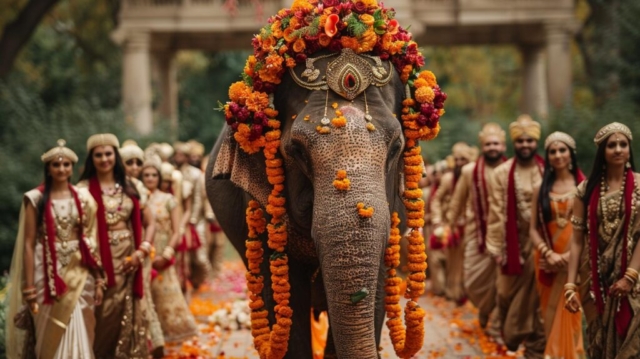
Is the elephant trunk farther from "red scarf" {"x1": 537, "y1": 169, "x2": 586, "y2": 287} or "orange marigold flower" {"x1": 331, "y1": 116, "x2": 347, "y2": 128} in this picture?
"red scarf" {"x1": 537, "y1": 169, "x2": 586, "y2": 287}

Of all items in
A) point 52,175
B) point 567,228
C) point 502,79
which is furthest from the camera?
point 502,79

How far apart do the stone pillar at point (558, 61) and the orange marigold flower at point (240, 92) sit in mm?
17158

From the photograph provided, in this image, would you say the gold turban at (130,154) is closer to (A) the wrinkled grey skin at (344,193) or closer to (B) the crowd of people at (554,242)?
(B) the crowd of people at (554,242)

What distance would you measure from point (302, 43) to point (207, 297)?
9640mm

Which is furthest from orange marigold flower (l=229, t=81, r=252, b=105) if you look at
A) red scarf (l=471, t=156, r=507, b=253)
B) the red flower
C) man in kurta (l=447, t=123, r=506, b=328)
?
red scarf (l=471, t=156, r=507, b=253)

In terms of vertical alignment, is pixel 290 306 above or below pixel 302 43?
below

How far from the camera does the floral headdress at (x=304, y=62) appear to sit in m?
5.47

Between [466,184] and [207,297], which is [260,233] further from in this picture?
[207,297]

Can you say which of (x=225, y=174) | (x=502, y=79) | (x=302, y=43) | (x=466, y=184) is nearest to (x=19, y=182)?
(x=466, y=184)

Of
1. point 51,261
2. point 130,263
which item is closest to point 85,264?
point 51,261

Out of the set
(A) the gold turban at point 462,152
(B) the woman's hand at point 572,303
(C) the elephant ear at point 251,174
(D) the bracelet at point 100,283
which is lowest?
(B) the woman's hand at point 572,303

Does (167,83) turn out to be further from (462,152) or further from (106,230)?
(106,230)

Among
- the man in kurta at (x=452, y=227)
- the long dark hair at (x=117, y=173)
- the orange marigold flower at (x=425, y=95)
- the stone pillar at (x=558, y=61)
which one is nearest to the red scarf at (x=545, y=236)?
the orange marigold flower at (x=425, y=95)

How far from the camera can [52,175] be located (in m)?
7.73
